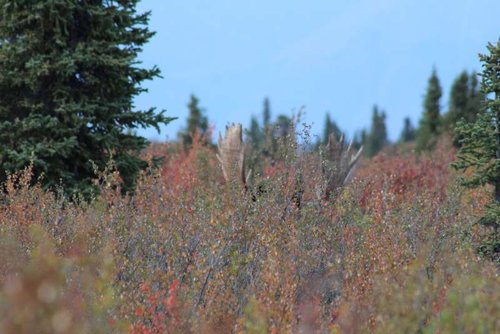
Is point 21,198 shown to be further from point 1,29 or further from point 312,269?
point 1,29

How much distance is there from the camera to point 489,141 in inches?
476

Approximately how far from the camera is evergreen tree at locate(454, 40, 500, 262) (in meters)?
12.0

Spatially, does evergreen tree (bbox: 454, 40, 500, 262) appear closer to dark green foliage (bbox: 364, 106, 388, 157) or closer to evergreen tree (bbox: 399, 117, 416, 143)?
dark green foliage (bbox: 364, 106, 388, 157)

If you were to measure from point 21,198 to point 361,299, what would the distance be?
19.6ft

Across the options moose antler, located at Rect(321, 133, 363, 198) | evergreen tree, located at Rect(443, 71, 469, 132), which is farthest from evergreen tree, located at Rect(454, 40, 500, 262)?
evergreen tree, located at Rect(443, 71, 469, 132)

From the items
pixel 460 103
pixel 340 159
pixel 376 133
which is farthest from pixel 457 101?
pixel 376 133

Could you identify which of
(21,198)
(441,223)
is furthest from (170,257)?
(441,223)

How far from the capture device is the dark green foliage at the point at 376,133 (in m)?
92.4

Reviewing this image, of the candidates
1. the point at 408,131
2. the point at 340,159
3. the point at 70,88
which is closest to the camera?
the point at 70,88

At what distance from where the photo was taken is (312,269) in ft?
32.9

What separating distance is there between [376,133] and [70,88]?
3323 inches

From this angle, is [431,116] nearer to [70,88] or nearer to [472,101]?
[472,101]

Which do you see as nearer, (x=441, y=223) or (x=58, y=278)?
(x=58, y=278)

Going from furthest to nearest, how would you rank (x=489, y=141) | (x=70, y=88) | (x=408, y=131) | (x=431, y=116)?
(x=408, y=131) → (x=431, y=116) → (x=70, y=88) → (x=489, y=141)
